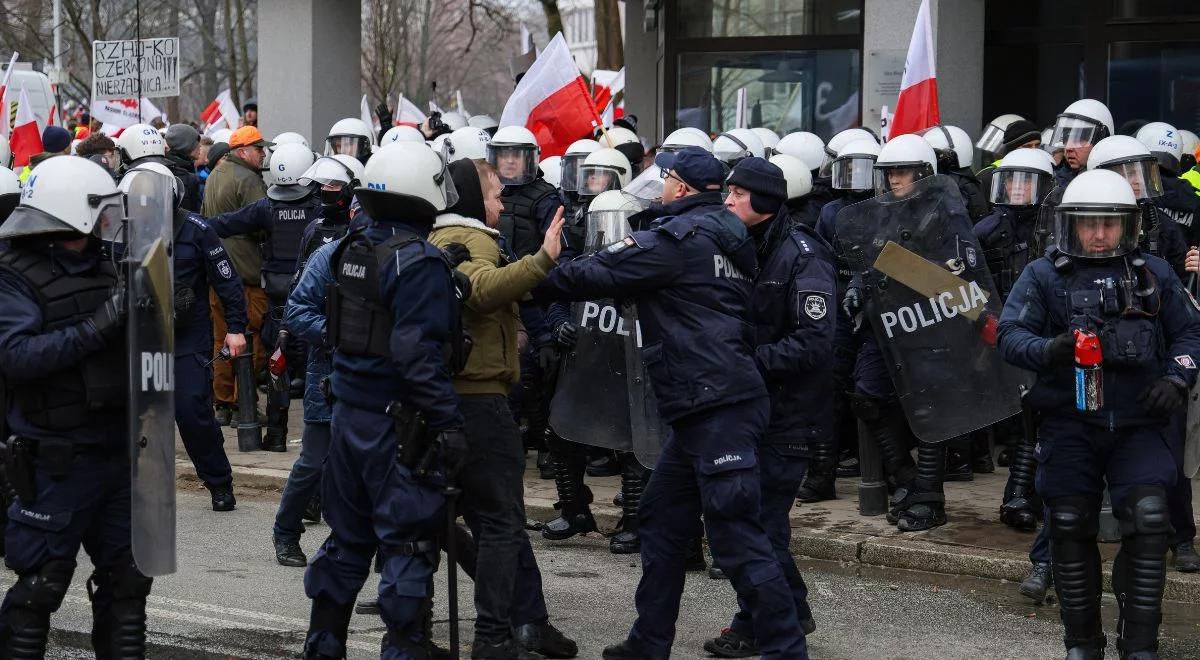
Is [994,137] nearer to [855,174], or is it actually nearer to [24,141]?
[855,174]

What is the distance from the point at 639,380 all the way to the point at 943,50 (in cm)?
677

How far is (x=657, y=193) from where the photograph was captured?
7.82 m

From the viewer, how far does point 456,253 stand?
577 cm

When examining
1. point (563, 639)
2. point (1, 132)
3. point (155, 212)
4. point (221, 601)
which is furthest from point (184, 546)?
point (1, 132)

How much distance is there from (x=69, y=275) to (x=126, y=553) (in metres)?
0.90

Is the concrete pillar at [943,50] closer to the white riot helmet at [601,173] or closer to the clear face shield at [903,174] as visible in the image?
the white riot helmet at [601,173]

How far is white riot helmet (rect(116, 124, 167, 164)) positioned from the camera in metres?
10.8

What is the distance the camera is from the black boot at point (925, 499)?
330 inches

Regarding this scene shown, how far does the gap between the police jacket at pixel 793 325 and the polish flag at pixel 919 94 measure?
4.04 meters

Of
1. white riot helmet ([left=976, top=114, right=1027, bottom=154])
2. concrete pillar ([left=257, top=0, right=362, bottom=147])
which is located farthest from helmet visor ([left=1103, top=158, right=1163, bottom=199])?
concrete pillar ([left=257, top=0, right=362, bottom=147])

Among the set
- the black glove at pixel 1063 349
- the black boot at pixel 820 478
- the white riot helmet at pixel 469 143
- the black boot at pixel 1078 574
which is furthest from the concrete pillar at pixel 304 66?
the black boot at pixel 1078 574

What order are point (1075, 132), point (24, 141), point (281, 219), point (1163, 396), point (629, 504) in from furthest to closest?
point (24, 141) < point (281, 219) < point (1075, 132) < point (629, 504) < point (1163, 396)

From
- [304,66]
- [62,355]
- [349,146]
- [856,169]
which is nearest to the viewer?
[62,355]

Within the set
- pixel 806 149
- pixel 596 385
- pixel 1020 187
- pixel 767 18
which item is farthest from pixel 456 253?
pixel 767 18
